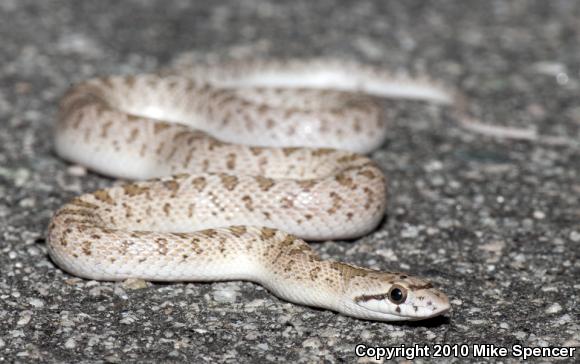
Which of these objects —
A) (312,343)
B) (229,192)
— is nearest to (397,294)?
(312,343)

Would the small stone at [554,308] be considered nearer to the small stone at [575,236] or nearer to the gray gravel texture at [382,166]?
the gray gravel texture at [382,166]

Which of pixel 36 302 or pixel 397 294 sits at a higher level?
pixel 397 294

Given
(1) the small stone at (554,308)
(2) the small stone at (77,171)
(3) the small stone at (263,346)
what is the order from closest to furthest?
(3) the small stone at (263,346) < (1) the small stone at (554,308) < (2) the small stone at (77,171)

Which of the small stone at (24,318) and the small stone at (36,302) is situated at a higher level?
the small stone at (24,318)

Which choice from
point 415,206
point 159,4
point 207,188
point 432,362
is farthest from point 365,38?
point 432,362

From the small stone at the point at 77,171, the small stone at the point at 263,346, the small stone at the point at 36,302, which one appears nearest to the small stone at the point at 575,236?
the small stone at the point at 263,346

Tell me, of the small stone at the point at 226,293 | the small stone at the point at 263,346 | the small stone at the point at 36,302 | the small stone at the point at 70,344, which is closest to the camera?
the small stone at the point at 70,344

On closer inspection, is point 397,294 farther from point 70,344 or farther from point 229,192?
point 70,344
